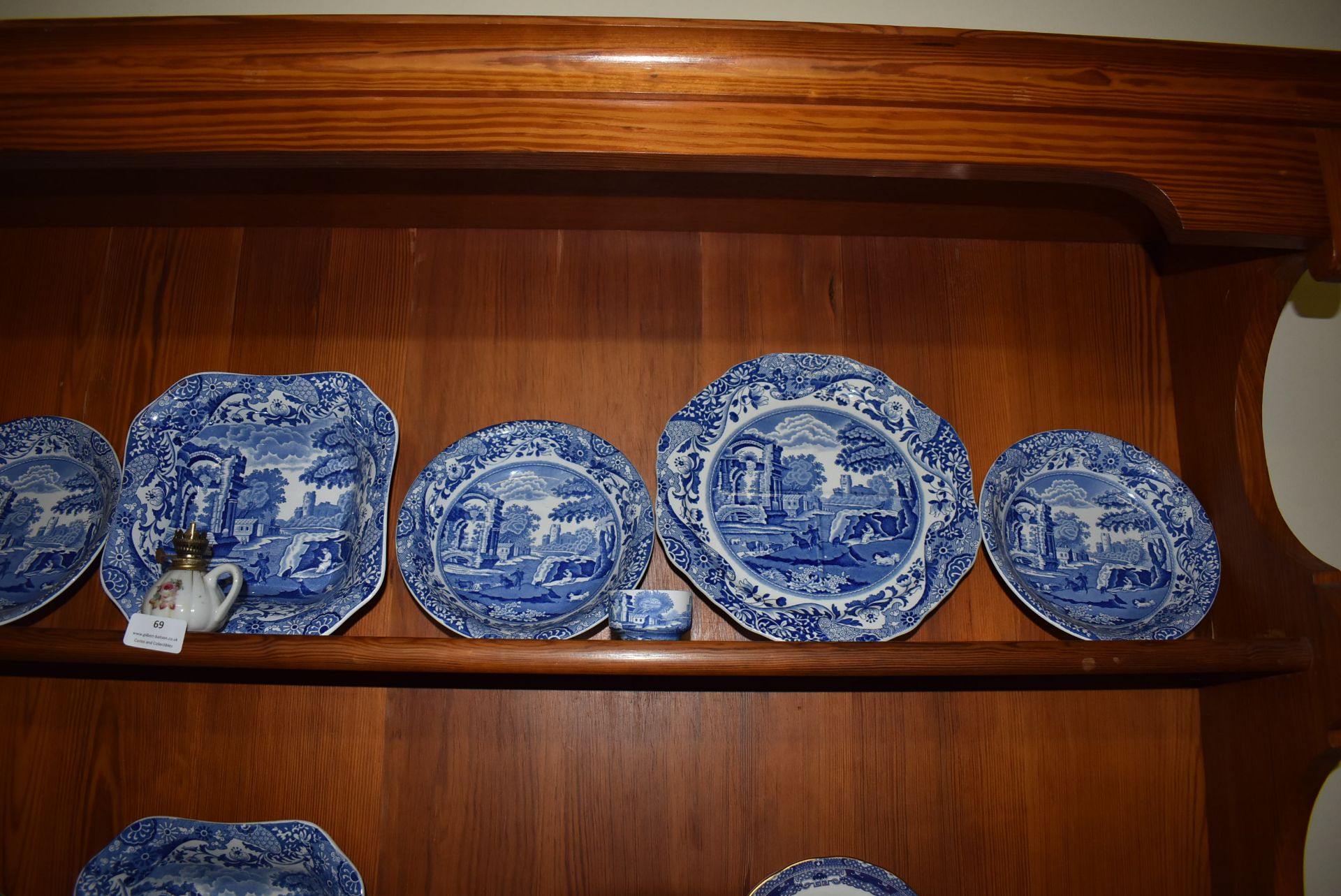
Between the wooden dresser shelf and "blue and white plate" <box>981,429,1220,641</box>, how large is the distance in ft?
0.38

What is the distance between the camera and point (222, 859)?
867mm

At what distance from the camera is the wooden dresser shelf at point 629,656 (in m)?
0.70

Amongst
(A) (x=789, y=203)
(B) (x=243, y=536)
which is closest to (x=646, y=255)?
(A) (x=789, y=203)

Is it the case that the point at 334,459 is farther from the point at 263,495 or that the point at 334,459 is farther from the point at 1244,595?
the point at 1244,595

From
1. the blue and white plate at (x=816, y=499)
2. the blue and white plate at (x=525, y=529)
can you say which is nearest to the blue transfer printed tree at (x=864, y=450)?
the blue and white plate at (x=816, y=499)

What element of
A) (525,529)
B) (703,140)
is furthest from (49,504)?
(703,140)

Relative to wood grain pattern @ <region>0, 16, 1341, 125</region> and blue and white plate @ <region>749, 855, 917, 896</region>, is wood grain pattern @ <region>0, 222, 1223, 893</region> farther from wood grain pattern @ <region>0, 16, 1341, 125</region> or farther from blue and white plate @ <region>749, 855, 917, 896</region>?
wood grain pattern @ <region>0, 16, 1341, 125</region>

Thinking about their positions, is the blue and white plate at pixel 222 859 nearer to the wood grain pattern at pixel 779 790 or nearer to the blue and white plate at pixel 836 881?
the wood grain pattern at pixel 779 790

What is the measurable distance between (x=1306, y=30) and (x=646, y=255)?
0.99 m

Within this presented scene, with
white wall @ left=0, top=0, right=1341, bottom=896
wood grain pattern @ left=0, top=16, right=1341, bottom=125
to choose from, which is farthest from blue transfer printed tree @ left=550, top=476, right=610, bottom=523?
white wall @ left=0, top=0, right=1341, bottom=896

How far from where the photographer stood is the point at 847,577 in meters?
0.88

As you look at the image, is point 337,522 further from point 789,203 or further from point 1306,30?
point 1306,30

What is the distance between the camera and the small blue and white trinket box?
29.2 inches

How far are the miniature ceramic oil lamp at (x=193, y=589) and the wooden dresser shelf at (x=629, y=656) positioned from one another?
37 mm
